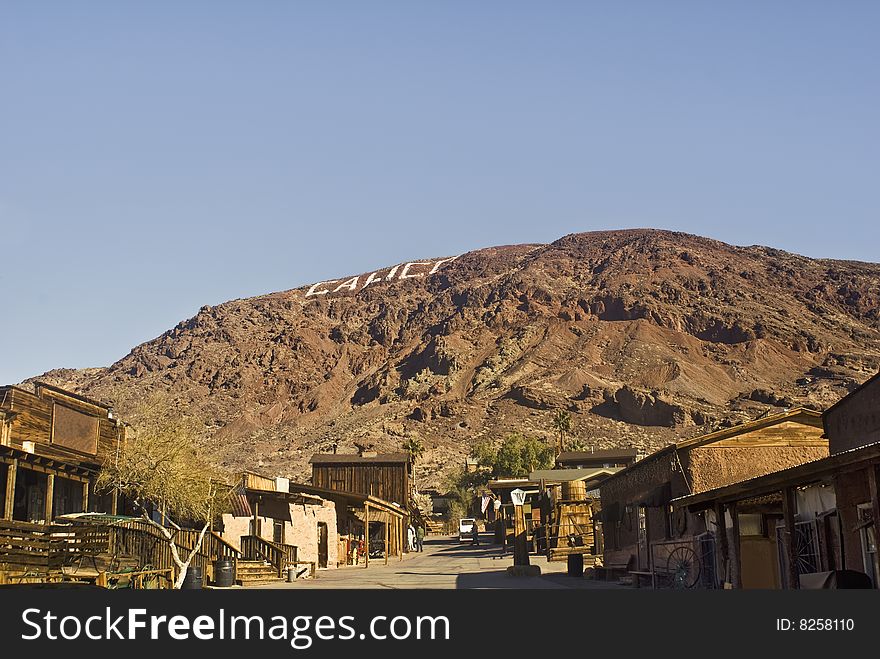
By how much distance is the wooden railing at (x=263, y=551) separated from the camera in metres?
32.3

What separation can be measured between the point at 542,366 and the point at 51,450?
409 feet

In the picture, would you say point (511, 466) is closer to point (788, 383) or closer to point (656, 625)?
point (788, 383)

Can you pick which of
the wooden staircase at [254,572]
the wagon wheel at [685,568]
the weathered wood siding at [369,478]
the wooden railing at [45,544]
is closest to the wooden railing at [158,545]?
the wooden staircase at [254,572]

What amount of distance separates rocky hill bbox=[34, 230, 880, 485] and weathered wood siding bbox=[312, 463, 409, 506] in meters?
35.4

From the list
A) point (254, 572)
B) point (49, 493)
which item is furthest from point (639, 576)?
point (49, 493)

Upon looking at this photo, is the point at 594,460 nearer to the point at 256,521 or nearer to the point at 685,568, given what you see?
the point at 256,521

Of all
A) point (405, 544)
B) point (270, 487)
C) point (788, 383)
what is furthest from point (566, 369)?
point (270, 487)

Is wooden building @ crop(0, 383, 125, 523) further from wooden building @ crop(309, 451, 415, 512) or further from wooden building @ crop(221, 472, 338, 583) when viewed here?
wooden building @ crop(309, 451, 415, 512)

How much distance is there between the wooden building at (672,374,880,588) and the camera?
14.2 metres

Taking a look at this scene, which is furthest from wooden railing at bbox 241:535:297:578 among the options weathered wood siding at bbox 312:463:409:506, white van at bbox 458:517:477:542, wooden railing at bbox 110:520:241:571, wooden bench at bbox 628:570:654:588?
weathered wood siding at bbox 312:463:409:506

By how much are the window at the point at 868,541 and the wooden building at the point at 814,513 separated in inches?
0.6

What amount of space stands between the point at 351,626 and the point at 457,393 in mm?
140696

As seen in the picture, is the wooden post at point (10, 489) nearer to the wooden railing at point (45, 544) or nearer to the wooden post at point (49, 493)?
the wooden post at point (49, 493)

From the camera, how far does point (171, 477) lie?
2828 cm
